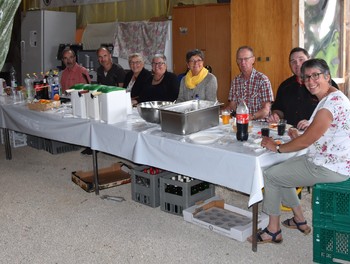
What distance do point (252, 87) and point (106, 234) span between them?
176cm

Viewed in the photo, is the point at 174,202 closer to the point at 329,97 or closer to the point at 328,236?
the point at 328,236

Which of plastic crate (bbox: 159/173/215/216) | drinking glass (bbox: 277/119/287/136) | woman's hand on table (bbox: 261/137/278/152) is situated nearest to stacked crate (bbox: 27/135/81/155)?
plastic crate (bbox: 159/173/215/216)

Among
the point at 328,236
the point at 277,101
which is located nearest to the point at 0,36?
the point at 328,236

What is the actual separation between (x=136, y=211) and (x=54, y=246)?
0.76 m

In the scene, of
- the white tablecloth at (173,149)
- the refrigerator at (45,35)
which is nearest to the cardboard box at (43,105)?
the white tablecloth at (173,149)

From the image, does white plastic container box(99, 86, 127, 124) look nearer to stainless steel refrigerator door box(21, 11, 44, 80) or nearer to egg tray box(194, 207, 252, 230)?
egg tray box(194, 207, 252, 230)

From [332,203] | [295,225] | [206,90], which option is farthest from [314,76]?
[206,90]

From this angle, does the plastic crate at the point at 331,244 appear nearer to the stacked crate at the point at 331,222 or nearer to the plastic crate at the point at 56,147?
the stacked crate at the point at 331,222

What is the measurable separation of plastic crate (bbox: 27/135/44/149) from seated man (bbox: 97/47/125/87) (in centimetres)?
107

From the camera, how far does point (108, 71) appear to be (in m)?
5.41

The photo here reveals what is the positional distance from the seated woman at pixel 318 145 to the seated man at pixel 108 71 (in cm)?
301

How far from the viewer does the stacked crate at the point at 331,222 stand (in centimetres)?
248

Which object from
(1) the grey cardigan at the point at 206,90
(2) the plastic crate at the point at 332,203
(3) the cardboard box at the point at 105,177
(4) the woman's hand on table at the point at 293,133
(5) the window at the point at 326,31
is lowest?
(3) the cardboard box at the point at 105,177

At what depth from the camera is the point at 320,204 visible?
100 inches
